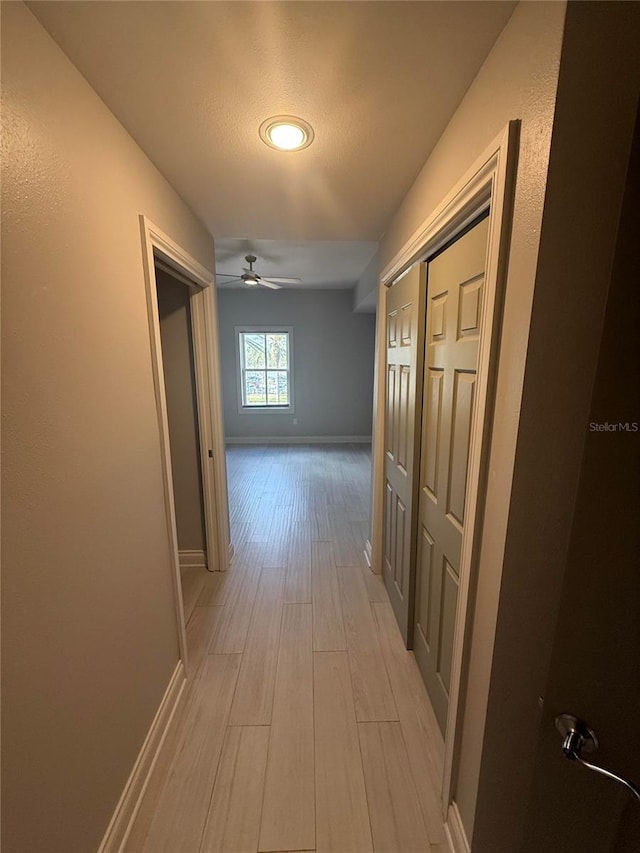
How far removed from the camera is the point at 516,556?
0.80 meters

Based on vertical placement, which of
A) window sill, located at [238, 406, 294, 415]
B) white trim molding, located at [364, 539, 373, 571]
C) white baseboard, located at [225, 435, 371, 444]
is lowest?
white trim molding, located at [364, 539, 373, 571]

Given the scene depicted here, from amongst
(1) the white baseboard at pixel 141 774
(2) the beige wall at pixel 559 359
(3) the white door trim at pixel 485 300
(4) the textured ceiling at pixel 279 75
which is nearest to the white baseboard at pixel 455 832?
(3) the white door trim at pixel 485 300

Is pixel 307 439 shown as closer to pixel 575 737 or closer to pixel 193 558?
pixel 193 558

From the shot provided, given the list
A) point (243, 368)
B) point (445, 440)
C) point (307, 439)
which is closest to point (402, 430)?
point (445, 440)

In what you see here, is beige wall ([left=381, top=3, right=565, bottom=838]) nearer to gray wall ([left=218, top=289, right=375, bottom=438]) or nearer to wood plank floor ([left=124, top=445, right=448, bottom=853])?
wood plank floor ([left=124, top=445, right=448, bottom=853])

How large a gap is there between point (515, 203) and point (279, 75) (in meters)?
0.76

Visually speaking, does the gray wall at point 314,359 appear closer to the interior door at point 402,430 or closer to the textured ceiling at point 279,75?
the interior door at point 402,430

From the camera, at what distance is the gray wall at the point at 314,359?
245 inches

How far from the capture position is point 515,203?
2.62ft

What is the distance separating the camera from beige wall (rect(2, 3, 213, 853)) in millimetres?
759

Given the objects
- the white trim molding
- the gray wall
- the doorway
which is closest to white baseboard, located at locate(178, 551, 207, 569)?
the doorway

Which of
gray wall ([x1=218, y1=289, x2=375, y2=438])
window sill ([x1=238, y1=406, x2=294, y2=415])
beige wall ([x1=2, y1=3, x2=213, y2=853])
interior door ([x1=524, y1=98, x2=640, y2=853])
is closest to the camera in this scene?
interior door ([x1=524, y1=98, x2=640, y2=853])

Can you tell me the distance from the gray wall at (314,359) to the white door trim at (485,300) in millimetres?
5088

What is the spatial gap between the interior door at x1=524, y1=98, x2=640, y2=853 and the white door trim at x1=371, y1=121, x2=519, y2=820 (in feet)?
1.26
